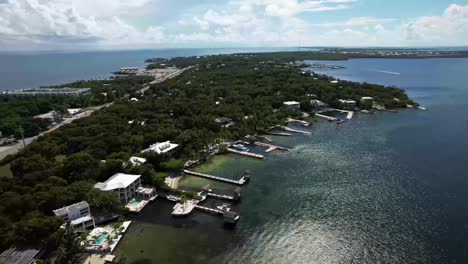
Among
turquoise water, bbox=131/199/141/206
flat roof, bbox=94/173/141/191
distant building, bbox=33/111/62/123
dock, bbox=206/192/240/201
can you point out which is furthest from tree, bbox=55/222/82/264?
distant building, bbox=33/111/62/123

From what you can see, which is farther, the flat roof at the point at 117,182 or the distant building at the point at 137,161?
the distant building at the point at 137,161

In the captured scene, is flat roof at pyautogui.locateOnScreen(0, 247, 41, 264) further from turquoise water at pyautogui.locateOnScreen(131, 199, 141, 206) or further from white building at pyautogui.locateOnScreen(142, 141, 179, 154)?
white building at pyautogui.locateOnScreen(142, 141, 179, 154)

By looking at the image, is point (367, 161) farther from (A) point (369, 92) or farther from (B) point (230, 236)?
(A) point (369, 92)

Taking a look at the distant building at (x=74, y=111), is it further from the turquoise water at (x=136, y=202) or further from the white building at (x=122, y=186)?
the turquoise water at (x=136, y=202)

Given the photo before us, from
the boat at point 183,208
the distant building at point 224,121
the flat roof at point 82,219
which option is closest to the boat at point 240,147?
the distant building at point 224,121

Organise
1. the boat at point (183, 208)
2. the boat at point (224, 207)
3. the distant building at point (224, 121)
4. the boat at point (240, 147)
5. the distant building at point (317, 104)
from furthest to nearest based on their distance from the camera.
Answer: the distant building at point (317, 104)
the distant building at point (224, 121)
the boat at point (240, 147)
the boat at point (224, 207)
the boat at point (183, 208)

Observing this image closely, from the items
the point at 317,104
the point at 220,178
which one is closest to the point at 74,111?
the point at 220,178

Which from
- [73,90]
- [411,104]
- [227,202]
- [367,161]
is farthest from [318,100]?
[73,90]
